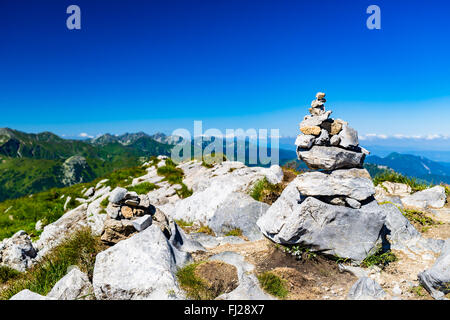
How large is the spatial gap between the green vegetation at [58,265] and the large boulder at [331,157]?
925 cm

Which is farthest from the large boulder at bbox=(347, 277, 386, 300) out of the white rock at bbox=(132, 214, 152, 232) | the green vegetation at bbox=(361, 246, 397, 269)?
the white rock at bbox=(132, 214, 152, 232)

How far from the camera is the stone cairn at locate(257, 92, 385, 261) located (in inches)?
345

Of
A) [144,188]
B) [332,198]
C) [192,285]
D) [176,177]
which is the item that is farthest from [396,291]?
[176,177]

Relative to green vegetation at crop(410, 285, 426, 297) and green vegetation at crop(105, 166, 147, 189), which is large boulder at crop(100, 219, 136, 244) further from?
green vegetation at crop(105, 166, 147, 189)

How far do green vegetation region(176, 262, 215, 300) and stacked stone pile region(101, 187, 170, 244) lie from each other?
267 cm

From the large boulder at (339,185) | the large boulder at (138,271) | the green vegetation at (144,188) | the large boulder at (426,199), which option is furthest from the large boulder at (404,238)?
the green vegetation at (144,188)

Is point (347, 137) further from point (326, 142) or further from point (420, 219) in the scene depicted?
point (420, 219)

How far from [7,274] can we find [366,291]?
524 inches

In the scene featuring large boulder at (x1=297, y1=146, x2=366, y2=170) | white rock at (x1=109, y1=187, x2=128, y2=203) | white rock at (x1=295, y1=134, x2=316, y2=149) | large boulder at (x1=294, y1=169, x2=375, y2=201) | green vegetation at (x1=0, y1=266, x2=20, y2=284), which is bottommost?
green vegetation at (x1=0, y1=266, x2=20, y2=284)

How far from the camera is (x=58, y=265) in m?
8.46

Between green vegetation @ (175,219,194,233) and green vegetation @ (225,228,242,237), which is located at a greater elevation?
green vegetation @ (225,228,242,237)

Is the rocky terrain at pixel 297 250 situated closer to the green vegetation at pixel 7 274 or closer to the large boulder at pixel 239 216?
the large boulder at pixel 239 216

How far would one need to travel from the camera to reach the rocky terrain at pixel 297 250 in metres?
6.98
